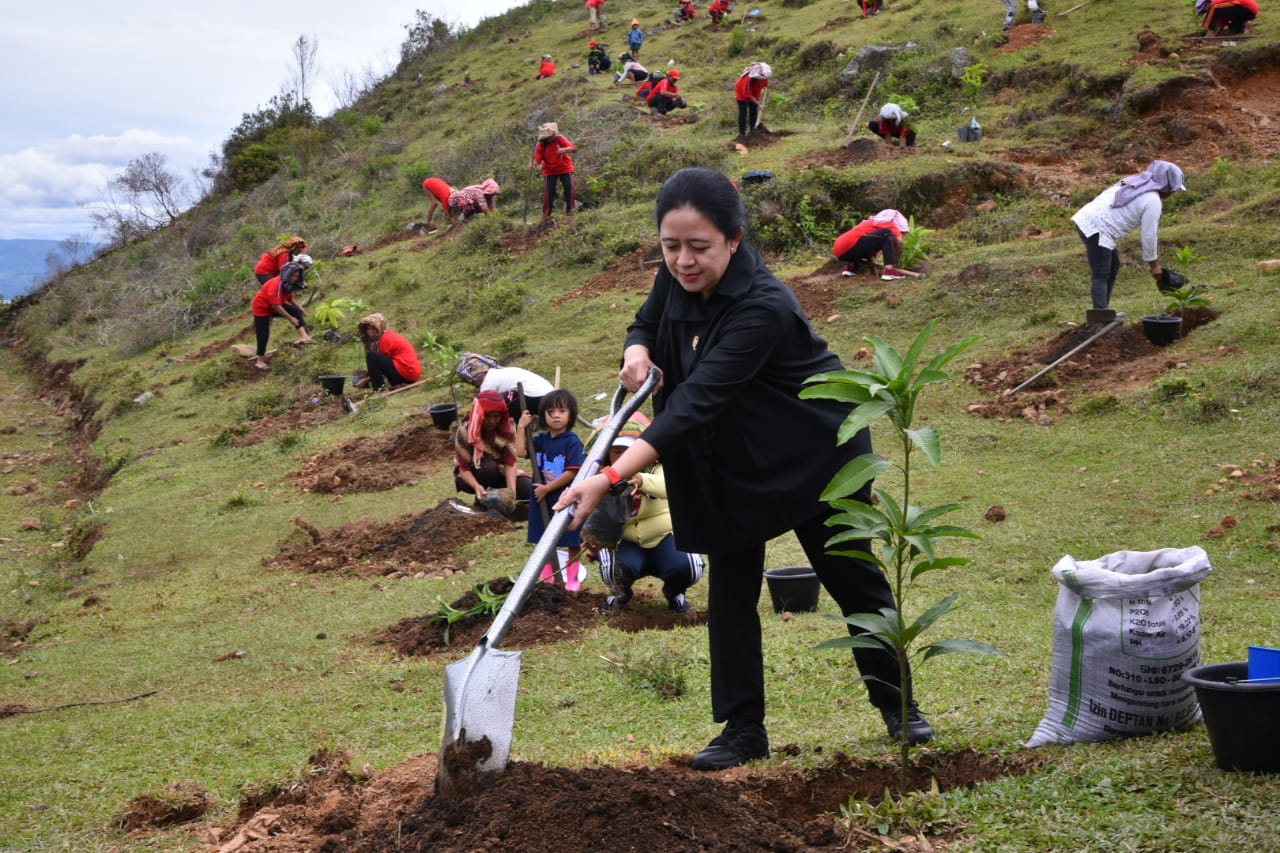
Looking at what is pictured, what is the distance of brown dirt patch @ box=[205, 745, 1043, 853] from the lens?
2732mm

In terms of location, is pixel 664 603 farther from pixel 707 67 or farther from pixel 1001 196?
pixel 707 67

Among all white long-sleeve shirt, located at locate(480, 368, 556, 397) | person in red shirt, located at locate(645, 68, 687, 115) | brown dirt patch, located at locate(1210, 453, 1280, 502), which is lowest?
brown dirt patch, located at locate(1210, 453, 1280, 502)

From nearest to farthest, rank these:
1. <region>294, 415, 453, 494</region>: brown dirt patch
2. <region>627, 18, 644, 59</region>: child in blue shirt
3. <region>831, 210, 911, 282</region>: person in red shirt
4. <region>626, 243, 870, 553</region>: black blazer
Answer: <region>626, 243, 870, 553</region>: black blazer < <region>294, 415, 453, 494</region>: brown dirt patch < <region>831, 210, 911, 282</region>: person in red shirt < <region>627, 18, 644, 59</region>: child in blue shirt

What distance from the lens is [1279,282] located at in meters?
10.4

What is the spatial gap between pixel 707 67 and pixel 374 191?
30.7ft

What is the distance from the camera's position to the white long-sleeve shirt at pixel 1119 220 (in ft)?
32.9

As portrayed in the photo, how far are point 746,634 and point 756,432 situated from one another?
65 centimetres

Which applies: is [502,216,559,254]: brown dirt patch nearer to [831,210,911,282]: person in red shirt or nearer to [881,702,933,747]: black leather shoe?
[831,210,911,282]: person in red shirt

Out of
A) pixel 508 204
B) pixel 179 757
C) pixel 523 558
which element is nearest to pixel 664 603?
pixel 523 558

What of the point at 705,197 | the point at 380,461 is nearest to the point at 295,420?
the point at 380,461

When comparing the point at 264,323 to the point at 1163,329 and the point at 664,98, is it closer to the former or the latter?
the point at 664,98

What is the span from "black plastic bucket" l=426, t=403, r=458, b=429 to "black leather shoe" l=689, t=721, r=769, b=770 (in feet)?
30.1

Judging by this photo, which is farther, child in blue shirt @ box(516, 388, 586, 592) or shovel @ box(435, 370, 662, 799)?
child in blue shirt @ box(516, 388, 586, 592)

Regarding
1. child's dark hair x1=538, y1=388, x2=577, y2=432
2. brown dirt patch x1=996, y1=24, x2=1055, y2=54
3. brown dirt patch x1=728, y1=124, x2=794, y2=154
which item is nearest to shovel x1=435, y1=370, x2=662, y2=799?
child's dark hair x1=538, y1=388, x2=577, y2=432
